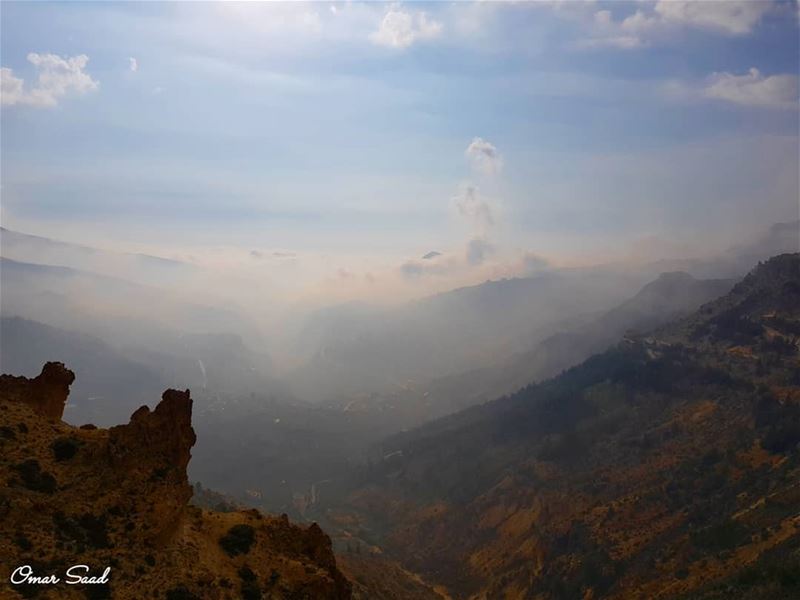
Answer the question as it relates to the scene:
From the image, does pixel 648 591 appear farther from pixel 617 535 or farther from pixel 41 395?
pixel 41 395

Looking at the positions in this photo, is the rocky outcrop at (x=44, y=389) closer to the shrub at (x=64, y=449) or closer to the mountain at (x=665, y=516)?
the shrub at (x=64, y=449)

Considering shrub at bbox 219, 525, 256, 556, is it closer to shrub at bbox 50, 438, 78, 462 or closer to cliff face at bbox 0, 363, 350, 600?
cliff face at bbox 0, 363, 350, 600

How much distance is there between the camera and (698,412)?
602 ft

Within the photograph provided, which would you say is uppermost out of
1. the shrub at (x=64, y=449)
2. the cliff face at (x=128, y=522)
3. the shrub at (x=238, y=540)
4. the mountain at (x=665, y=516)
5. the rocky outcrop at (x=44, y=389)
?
the rocky outcrop at (x=44, y=389)

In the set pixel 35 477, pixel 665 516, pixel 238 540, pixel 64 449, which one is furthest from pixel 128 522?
pixel 665 516

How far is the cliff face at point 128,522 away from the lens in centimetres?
4019

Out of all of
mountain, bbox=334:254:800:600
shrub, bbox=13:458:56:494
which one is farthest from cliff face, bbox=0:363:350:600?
mountain, bbox=334:254:800:600

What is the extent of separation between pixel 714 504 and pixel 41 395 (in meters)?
132

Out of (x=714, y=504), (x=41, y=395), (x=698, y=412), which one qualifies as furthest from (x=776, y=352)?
(x=41, y=395)

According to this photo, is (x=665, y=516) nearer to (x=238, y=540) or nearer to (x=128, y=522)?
(x=238, y=540)

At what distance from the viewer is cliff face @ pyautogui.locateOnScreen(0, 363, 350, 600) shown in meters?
40.2

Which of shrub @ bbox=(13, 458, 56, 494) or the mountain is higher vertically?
shrub @ bbox=(13, 458, 56, 494)

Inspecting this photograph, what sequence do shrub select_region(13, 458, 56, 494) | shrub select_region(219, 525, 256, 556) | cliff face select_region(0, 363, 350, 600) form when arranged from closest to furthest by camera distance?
cliff face select_region(0, 363, 350, 600)
shrub select_region(13, 458, 56, 494)
shrub select_region(219, 525, 256, 556)

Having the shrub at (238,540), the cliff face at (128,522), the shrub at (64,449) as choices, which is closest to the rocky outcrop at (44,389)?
the cliff face at (128,522)
